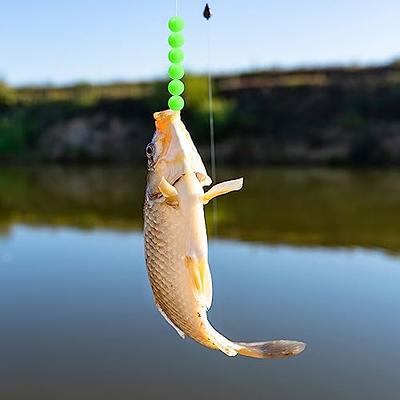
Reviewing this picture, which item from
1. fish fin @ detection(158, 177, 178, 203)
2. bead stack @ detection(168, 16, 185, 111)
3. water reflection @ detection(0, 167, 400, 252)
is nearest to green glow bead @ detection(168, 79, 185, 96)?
bead stack @ detection(168, 16, 185, 111)

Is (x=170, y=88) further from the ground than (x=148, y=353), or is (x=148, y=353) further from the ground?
(x=170, y=88)

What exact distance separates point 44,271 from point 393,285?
337 centimetres

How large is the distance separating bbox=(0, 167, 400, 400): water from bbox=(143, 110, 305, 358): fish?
2.69m

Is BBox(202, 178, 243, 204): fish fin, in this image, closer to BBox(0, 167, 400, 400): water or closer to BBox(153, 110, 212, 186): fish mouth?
BBox(153, 110, 212, 186): fish mouth

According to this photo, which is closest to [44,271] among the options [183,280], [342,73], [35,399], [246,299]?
[246,299]

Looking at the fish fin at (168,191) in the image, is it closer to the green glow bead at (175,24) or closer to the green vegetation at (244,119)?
the green glow bead at (175,24)

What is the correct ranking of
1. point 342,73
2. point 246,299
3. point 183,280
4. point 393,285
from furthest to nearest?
point 342,73, point 393,285, point 246,299, point 183,280

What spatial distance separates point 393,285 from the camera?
5457 mm

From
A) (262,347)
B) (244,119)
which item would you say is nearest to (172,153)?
(262,347)

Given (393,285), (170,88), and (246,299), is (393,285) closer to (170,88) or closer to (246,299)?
(246,299)

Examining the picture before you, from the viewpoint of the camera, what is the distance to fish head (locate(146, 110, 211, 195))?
104 centimetres

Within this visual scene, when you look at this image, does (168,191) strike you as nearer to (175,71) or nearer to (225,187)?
(225,187)

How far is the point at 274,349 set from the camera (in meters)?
1.03

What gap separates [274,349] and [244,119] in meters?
19.0
